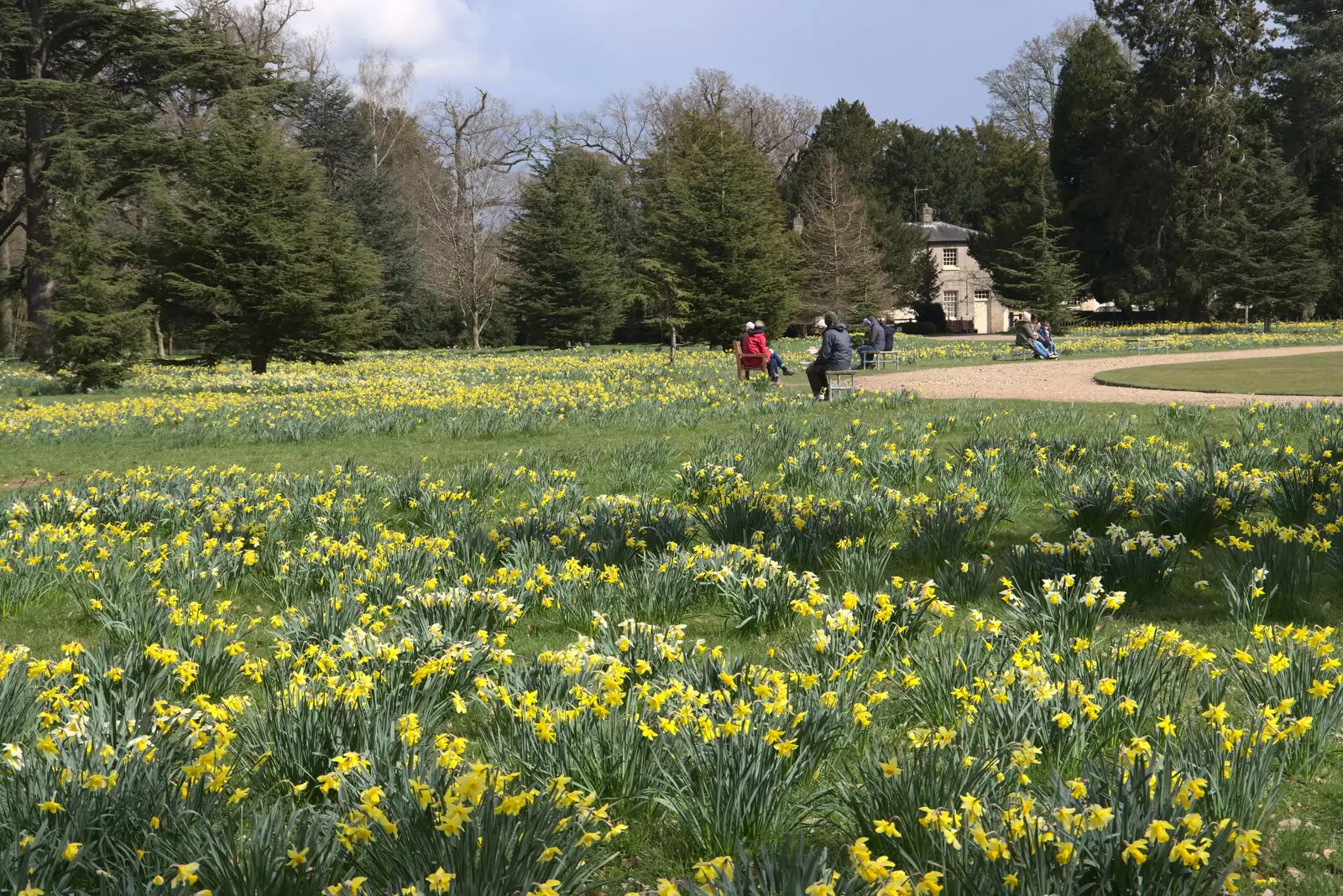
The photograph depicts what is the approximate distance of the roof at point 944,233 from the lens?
62.6 m

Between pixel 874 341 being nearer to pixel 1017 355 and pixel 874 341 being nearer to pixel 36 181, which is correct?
pixel 1017 355

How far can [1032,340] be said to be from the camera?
26.3 meters

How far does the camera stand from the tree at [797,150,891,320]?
150 feet

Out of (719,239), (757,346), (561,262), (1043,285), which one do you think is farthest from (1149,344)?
(561,262)

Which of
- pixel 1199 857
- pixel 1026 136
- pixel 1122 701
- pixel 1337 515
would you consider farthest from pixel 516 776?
pixel 1026 136

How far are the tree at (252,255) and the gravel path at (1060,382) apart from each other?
39.5 ft

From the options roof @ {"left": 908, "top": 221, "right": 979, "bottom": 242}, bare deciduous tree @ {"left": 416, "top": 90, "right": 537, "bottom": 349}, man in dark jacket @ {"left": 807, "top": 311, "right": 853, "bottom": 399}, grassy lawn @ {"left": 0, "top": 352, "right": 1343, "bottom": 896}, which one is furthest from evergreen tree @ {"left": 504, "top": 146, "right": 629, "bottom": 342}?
grassy lawn @ {"left": 0, "top": 352, "right": 1343, "bottom": 896}

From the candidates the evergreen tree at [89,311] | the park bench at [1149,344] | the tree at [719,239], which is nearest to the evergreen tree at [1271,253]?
the park bench at [1149,344]

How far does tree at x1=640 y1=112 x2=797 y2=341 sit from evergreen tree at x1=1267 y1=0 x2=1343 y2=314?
22714 mm

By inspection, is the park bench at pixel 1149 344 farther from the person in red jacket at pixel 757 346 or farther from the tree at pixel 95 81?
the tree at pixel 95 81

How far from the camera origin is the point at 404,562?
5.38 meters

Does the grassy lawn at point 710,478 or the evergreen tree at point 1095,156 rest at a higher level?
the evergreen tree at point 1095,156

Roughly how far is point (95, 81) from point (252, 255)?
14819mm

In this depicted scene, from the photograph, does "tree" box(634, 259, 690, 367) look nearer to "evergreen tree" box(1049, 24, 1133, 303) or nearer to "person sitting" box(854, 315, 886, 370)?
"person sitting" box(854, 315, 886, 370)
